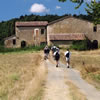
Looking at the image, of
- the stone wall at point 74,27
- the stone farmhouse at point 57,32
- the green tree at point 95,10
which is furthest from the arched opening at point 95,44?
the green tree at point 95,10

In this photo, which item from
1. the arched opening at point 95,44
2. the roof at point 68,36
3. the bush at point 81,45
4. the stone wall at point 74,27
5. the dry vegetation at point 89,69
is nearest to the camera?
the dry vegetation at point 89,69

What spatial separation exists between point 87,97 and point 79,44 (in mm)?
46196

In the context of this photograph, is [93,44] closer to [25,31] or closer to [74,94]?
[25,31]

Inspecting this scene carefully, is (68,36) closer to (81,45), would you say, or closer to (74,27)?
(74,27)

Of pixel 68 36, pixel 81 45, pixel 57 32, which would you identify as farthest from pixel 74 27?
pixel 81 45

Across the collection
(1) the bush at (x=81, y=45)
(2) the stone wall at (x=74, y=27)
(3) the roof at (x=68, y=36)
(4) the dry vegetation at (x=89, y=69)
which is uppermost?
(2) the stone wall at (x=74, y=27)

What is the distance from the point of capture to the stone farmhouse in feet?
193

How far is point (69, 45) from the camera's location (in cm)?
5769

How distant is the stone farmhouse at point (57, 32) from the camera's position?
5869cm

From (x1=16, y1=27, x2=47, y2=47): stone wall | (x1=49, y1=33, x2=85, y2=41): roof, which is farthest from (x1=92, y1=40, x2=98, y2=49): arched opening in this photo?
(x1=16, y1=27, x2=47, y2=47): stone wall

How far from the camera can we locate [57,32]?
6025 centimetres

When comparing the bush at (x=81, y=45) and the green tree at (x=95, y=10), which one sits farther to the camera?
the bush at (x=81, y=45)

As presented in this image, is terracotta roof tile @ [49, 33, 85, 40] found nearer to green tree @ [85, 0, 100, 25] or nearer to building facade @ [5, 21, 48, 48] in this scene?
building facade @ [5, 21, 48, 48]

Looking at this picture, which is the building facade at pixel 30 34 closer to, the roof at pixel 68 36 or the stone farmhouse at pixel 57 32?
the stone farmhouse at pixel 57 32
